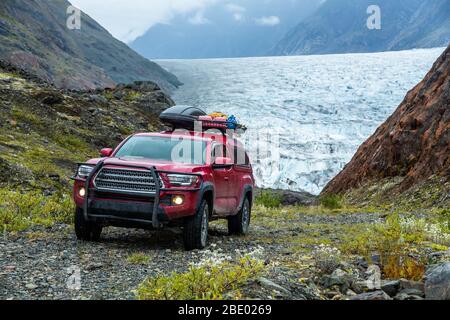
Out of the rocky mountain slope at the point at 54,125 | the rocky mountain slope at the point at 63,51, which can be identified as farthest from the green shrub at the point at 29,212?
the rocky mountain slope at the point at 63,51

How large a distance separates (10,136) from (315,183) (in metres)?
28.0

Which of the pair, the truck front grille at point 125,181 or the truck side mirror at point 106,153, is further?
the truck side mirror at point 106,153

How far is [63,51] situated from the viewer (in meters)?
119

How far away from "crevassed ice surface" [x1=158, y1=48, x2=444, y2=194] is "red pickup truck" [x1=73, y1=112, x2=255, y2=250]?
34267mm

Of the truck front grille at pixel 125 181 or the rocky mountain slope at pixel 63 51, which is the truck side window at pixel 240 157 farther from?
the rocky mountain slope at pixel 63 51

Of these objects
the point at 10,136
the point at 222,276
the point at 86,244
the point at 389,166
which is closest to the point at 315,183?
the point at 389,166

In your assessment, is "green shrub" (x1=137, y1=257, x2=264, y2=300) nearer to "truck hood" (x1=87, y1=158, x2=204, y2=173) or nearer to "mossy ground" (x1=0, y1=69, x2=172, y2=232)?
"truck hood" (x1=87, y1=158, x2=204, y2=173)

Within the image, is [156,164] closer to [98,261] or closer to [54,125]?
[98,261]

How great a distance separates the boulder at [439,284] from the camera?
20.3 feet

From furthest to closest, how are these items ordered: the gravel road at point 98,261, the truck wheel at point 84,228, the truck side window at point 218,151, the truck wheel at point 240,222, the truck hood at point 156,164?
the truck wheel at point 240,222 < the truck side window at point 218,151 < the truck wheel at point 84,228 < the truck hood at point 156,164 < the gravel road at point 98,261

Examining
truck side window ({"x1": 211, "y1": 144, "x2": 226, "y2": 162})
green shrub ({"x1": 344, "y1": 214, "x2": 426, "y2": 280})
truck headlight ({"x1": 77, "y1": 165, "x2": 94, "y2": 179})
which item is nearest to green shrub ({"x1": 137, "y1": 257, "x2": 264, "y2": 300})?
green shrub ({"x1": 344, "y1": 214, "x2": 426, "y2": 280})

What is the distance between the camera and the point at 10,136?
2312cm

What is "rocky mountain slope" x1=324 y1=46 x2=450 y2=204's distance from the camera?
2258 cm

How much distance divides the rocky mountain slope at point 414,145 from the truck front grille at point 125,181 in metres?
14.5
